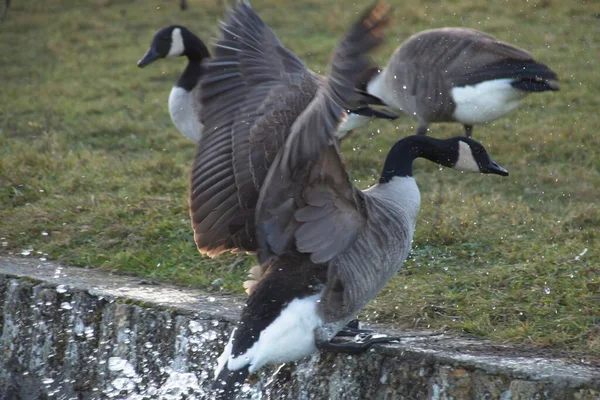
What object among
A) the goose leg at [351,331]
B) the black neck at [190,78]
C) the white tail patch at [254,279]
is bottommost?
the goose leg at [351,331]

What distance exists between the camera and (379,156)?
7430 millimetres

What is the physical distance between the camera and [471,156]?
4562mm

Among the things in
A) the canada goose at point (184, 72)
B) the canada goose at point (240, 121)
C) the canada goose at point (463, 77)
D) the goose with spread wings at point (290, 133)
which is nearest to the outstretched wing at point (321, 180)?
the goose with spread wings at point (290, 133)

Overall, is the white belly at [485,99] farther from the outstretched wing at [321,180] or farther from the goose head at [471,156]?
the outstretched wing at [321,180]

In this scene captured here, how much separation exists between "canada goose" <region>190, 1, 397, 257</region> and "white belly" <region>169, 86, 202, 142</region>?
2.47 metres

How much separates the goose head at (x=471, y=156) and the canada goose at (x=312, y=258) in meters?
0.46

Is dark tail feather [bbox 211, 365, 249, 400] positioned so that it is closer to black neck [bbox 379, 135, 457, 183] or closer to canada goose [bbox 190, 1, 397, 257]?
canada goose [bbox 190, 1, 397, 257]

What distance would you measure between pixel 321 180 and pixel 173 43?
453 cm

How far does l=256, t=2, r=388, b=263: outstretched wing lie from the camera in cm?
331

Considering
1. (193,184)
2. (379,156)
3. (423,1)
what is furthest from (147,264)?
(423,1)

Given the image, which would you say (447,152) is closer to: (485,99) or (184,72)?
(485,99)

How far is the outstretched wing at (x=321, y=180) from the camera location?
10.8ft

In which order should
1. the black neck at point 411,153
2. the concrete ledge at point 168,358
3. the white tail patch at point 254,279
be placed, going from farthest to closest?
1. the black neck at point 411,153
2. the white tail patch at point 254,279
3. the concrete ledge at point 168,358

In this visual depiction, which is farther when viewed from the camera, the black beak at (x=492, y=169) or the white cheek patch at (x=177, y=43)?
the white cheek patch at (x=177, y=43)
